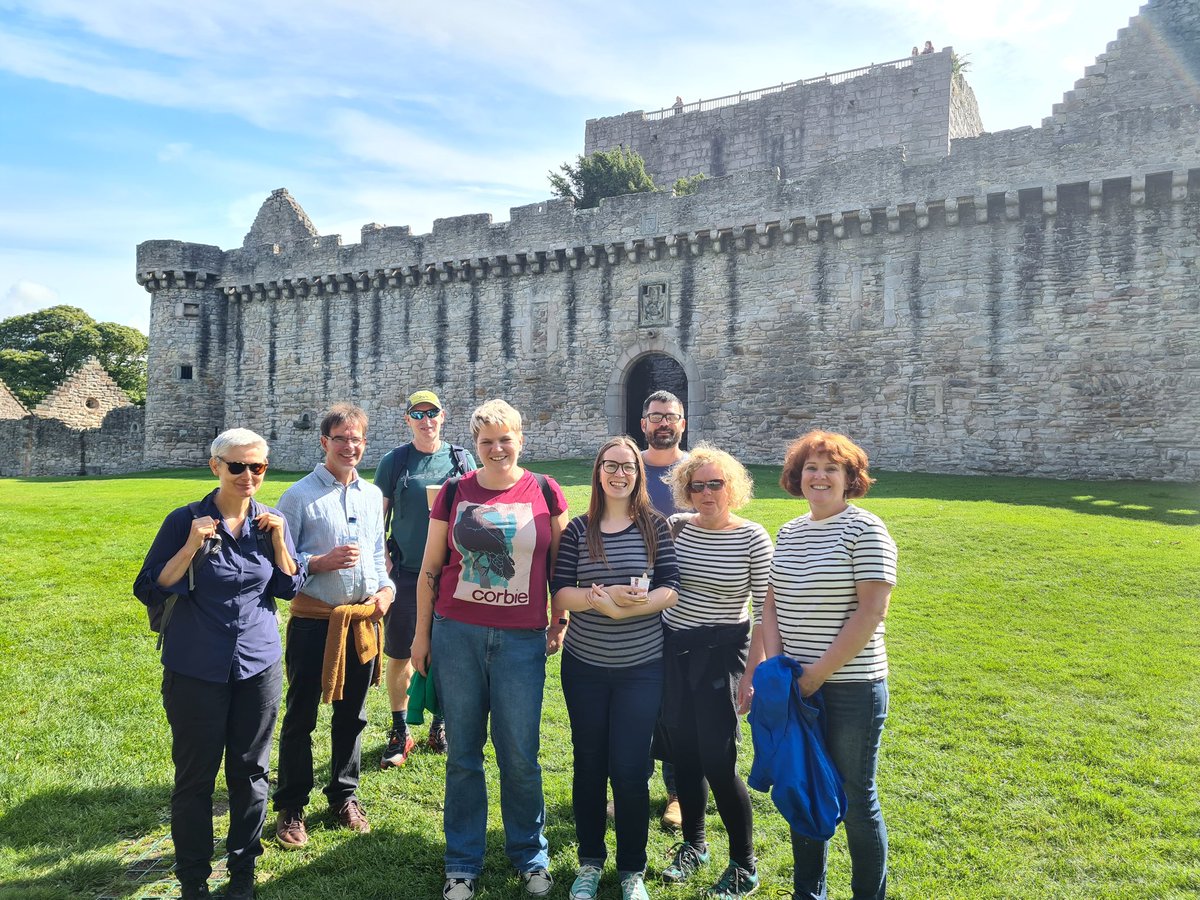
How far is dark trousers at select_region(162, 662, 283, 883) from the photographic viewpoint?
142 inches

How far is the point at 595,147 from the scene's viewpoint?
102 feet

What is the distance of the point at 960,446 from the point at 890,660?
38.9 feet

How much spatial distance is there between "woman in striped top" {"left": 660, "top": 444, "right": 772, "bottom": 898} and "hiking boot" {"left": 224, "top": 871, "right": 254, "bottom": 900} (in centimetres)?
192

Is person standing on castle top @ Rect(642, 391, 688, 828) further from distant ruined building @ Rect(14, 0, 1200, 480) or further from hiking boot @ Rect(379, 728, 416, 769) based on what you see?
distant ruined building @ Rect(14, 0, 1200, 480)

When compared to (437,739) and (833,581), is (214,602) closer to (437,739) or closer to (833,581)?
(437,739)

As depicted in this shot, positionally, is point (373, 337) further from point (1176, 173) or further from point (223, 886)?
point (223, 886)

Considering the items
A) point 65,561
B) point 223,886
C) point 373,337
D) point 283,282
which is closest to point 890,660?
point 223,886

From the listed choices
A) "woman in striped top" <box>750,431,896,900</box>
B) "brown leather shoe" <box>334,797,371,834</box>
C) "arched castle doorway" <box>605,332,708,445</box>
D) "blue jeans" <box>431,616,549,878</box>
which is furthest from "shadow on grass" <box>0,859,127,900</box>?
"arched castle doorway" <box>605,332,708,445</box>

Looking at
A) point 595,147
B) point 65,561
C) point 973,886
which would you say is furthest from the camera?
point 595,147

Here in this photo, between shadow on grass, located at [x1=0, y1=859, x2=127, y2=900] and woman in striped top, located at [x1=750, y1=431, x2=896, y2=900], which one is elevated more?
woman in striped top, located at [x1=750, y1=431, x2=896, y2=900]

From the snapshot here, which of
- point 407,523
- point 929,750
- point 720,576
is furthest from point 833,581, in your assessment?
point 407,523

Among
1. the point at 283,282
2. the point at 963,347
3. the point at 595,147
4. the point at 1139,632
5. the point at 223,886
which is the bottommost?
the point at 223,886

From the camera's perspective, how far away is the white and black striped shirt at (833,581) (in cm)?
333

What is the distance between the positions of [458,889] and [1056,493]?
13.1 metres
